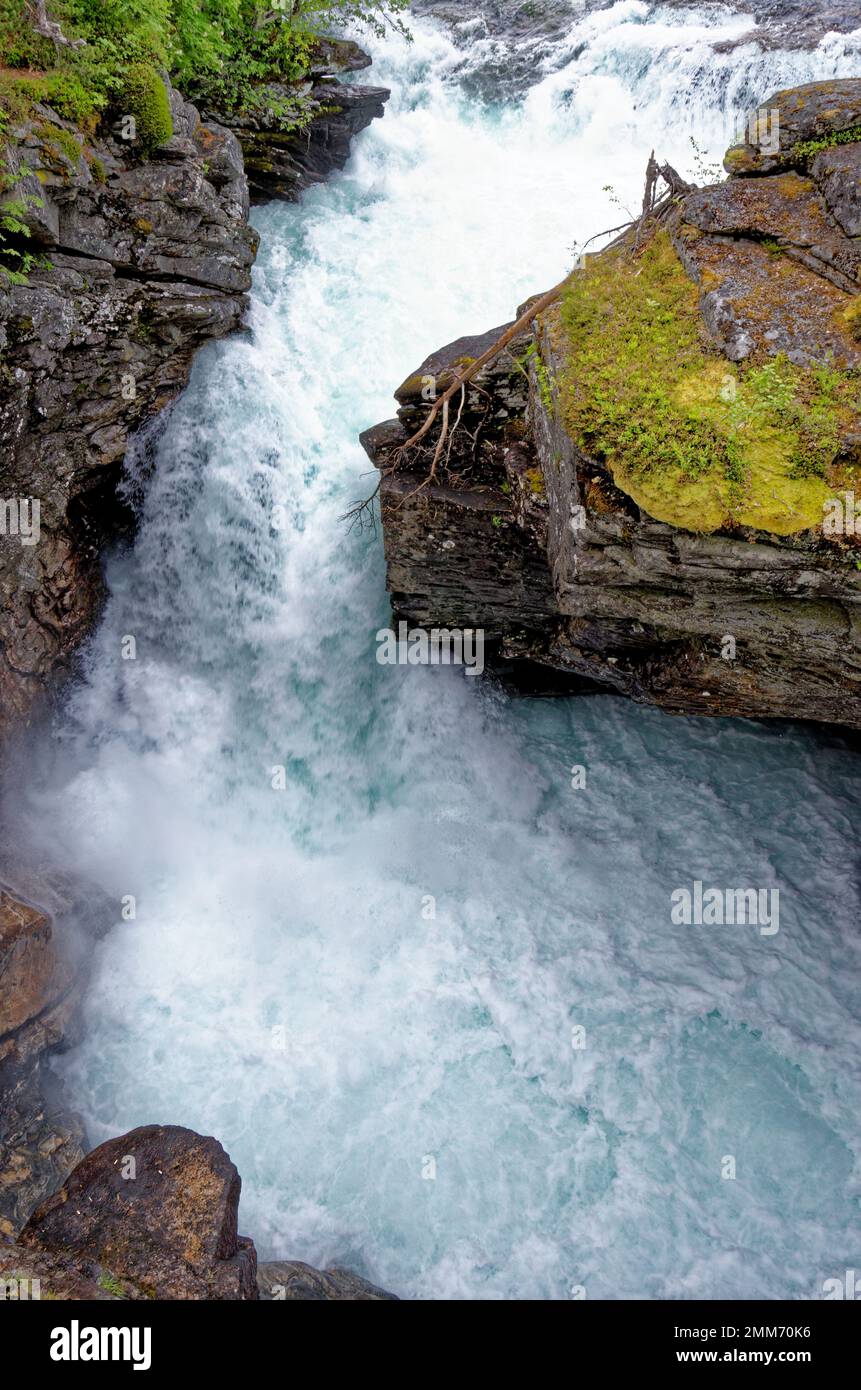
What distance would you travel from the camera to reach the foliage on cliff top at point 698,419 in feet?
17.3

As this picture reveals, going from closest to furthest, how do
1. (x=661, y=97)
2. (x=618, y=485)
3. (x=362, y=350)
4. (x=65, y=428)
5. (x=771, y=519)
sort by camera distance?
(x=771, y=519) < (x=618, y=485) < (x=65, y=428) < (x=362, y=350) < (x=661, y=97)

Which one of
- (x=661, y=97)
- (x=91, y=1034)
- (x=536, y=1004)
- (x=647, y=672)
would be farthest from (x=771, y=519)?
(x=661, y=97)

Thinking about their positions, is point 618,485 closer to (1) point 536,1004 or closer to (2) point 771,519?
(2) point 771,519

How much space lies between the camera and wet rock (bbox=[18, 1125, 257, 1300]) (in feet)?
19.0

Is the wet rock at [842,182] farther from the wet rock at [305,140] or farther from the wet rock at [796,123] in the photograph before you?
the wet rock at [305,140]

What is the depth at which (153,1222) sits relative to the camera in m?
6.05

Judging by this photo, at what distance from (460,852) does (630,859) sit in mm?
2208

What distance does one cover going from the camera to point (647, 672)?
326 inches

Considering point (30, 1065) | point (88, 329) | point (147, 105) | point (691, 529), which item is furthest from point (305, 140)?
point (30, 1065)

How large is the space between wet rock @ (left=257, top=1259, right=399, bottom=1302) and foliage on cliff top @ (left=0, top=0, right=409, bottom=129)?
11.6m

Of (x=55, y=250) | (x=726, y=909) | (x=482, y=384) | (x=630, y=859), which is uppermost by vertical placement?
(x=55, y=250)

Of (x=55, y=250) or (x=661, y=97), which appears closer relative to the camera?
(x=55, y=250)

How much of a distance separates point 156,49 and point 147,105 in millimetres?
1068

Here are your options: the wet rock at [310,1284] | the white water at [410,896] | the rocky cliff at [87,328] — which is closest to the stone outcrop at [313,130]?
the white water at [410,896]
